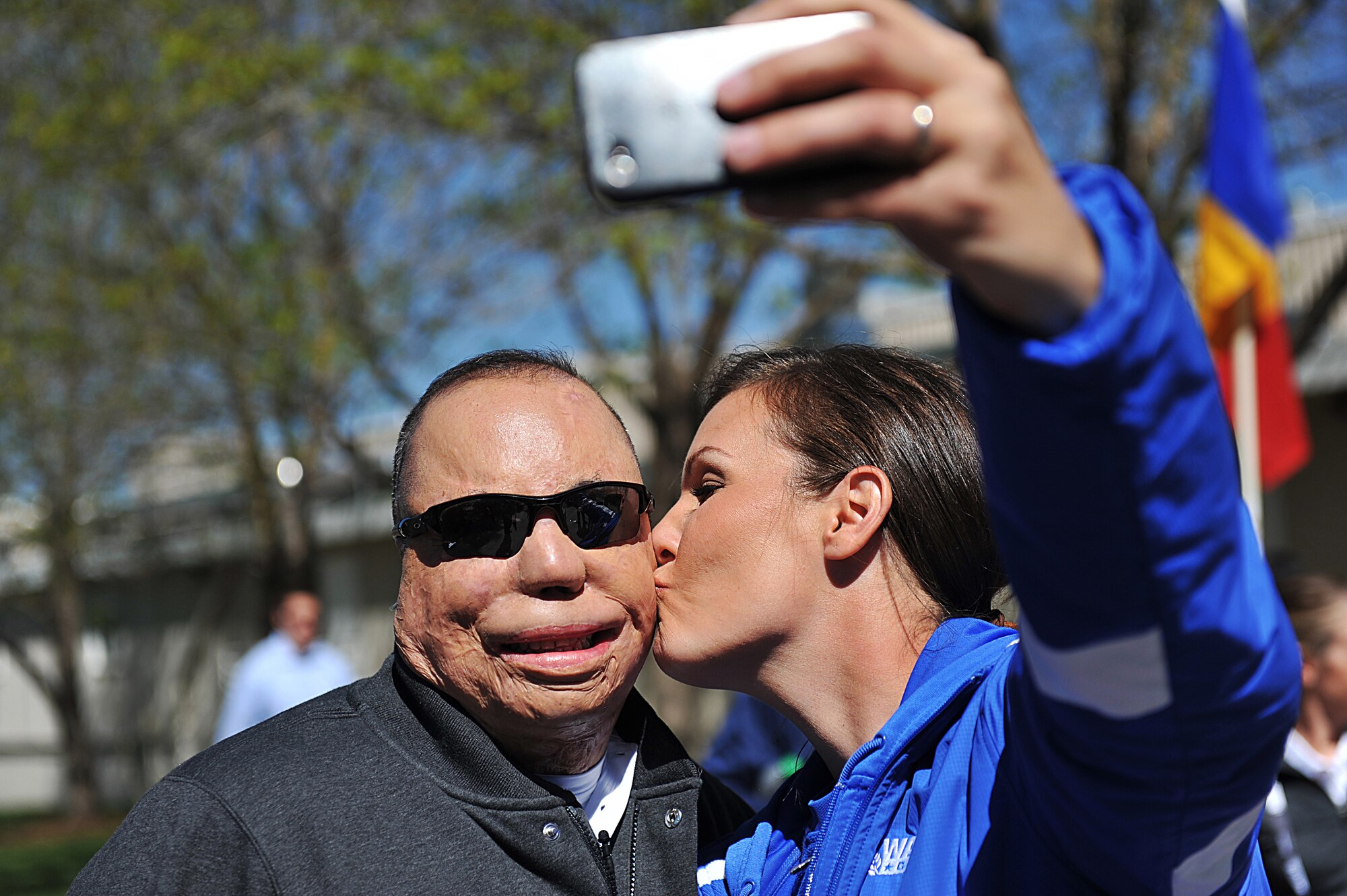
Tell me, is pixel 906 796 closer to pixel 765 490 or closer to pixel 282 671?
pixel 765 490

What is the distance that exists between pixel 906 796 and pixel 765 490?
1.99ft

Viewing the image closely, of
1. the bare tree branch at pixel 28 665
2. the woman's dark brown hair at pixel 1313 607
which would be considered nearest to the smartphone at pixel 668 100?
the woman's dark brown hair at pixel 1313 607

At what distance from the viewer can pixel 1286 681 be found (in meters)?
1.07

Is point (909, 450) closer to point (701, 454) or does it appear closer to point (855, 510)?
point (855, 510)

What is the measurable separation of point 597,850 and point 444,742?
1.00ft

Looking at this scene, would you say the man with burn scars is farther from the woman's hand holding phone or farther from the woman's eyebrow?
the woman's hand holding phone

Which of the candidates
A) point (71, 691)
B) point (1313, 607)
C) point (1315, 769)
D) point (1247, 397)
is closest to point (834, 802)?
point (1315, 769)

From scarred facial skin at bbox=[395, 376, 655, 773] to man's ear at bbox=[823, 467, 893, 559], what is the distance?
1.17 ft

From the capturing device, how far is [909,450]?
7.14 ft

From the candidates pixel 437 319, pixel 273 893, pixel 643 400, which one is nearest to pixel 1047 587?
pixel 273 893

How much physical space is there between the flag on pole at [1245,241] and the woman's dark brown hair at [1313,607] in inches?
48.3

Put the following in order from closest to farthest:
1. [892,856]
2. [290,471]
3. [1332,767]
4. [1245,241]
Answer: [892,856], [1332,767], [1245,241], [290,471]

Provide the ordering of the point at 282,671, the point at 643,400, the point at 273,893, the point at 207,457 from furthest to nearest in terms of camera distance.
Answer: the point at 207,457
the point at 643,400
the point at 282,671
the point at 273,893

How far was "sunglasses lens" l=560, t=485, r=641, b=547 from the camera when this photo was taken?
7.23ft
